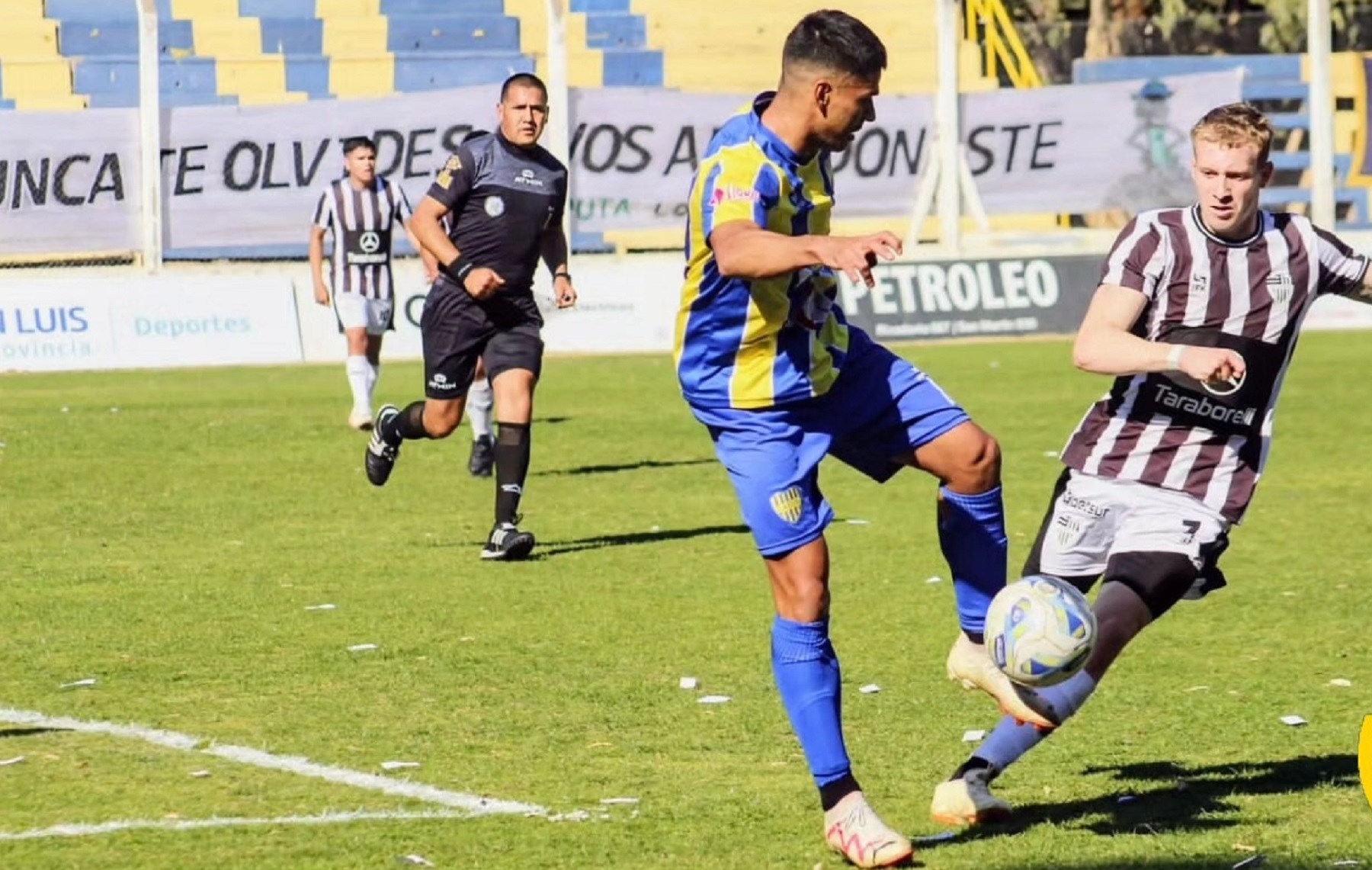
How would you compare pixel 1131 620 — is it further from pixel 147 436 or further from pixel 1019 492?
pixel 147 436

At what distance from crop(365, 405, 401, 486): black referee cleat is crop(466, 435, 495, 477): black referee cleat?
88.8 inches

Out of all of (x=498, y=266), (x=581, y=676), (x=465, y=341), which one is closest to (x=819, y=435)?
(x=581, y=676)

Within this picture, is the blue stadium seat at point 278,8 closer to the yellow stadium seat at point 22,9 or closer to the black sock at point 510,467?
the yellow stadium seat at point 22,9

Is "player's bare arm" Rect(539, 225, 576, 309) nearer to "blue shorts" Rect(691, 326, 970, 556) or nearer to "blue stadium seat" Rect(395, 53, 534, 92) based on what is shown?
"blue shorts" Rect(691, 326, 970, 556)

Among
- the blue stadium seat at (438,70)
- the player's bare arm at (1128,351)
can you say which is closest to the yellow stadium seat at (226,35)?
the blue stadium seat at (438,70)

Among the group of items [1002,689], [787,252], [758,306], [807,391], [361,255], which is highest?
[787,252]

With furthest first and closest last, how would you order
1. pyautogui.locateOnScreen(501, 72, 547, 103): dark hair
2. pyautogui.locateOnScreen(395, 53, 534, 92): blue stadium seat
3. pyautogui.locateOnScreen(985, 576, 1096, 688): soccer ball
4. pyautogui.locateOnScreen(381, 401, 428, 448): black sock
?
pyautogui.locateOnScreen(395, 53, 534, 92): blue stadium seat
pyautogui.locateOnScreen(381, 401, 428, 448): black sock
pyautogui.locateOnScreen(501, 72, 547, 103): dark hair
pyautogui.locateOnScreen(985, 576, 1096, 688): soccer ball

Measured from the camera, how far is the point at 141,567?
35.6ft

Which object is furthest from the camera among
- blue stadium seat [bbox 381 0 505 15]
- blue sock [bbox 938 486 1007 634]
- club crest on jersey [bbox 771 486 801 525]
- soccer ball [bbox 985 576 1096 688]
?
blue stadium seat [bbox 381 0 505 15]

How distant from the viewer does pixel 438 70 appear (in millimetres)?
28438

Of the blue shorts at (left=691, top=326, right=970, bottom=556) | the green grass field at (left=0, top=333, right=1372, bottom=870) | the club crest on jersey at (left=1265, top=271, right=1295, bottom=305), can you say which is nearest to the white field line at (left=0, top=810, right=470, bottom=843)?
the green grass field at (left=0, top=333, right=1372, bottom=870)

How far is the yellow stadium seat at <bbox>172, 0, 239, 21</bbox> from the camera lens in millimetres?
28859

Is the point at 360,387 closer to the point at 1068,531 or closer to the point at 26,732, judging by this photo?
the point at 26,732

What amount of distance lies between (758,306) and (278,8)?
24163 mm
